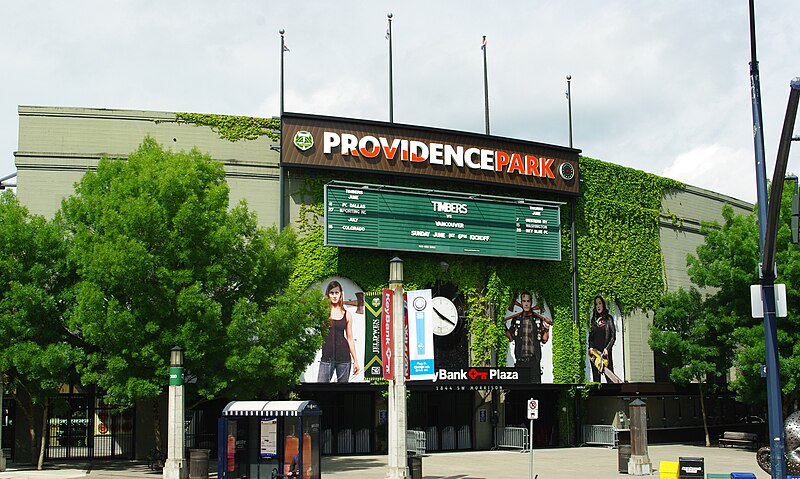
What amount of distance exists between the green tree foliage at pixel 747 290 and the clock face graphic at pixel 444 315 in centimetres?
1230

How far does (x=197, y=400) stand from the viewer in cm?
3541

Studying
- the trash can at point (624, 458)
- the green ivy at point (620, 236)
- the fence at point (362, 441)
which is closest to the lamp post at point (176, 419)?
the fence at point (362, 441)

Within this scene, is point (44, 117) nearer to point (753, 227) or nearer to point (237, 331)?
point (237, 331)

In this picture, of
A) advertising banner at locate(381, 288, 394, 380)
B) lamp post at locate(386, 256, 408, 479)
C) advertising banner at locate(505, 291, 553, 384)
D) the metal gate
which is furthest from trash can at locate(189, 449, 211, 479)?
advertising banner at locate(505, 291, 553, 384)

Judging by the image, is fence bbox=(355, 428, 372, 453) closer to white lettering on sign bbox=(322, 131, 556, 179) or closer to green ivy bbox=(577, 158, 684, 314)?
white lettering on sign bbox=(322, 131, 556, 179)

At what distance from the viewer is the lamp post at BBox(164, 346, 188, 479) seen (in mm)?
28969

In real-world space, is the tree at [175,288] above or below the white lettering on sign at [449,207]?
below

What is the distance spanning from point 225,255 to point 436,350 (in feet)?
46.1

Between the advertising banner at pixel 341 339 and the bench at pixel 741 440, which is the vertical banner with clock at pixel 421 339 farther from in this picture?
the bench at pixel 741 440

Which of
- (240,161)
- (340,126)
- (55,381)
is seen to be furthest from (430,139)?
(55,381)

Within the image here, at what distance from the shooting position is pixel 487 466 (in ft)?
117

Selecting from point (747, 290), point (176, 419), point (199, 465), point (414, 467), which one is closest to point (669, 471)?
point (414, 467)

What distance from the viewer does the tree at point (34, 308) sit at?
3080cm

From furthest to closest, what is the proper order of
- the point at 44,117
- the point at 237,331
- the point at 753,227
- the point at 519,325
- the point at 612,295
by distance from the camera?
the point at 612,295, the point at 519,325, the point at 753,227, the point at 44,117, the point at 237,331
